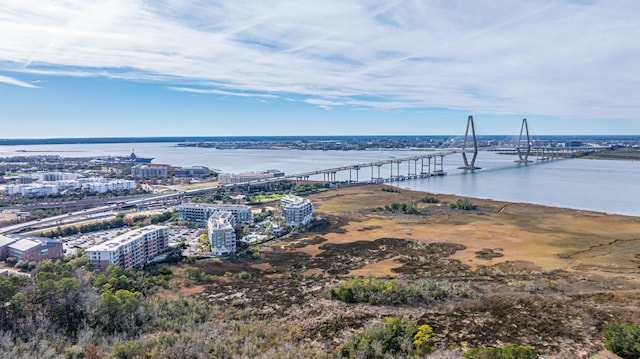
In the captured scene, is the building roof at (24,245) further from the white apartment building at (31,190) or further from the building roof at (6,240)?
the white apartment building at (31,190)

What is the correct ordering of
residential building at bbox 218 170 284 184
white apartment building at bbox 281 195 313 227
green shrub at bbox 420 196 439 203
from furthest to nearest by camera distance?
residential building at bbox 218 170 284 184 → green shrub at bbox 420 196 439 203 → white apartment building at bbox 281 195 313 227

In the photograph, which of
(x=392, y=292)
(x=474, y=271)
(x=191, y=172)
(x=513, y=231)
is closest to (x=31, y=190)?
(x=191, y=172)

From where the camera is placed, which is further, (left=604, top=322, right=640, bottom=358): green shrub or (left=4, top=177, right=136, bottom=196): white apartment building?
(left=4, top=177, right=136, bottom=196): white apartment building

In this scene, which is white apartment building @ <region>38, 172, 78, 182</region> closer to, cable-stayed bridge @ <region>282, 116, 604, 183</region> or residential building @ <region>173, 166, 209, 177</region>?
residential building @ <region>173, 166, 209, 177</region>

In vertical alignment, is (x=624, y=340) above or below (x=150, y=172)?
below

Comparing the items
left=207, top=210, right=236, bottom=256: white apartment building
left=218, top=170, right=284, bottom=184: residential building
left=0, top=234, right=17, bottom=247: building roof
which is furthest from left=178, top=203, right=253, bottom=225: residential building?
left=218, top=170, right=284, bottom=184: residential building

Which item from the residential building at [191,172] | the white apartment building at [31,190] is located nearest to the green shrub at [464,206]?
the residential building at [191,172]

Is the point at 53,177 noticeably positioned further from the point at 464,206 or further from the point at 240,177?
the point at 464,206
